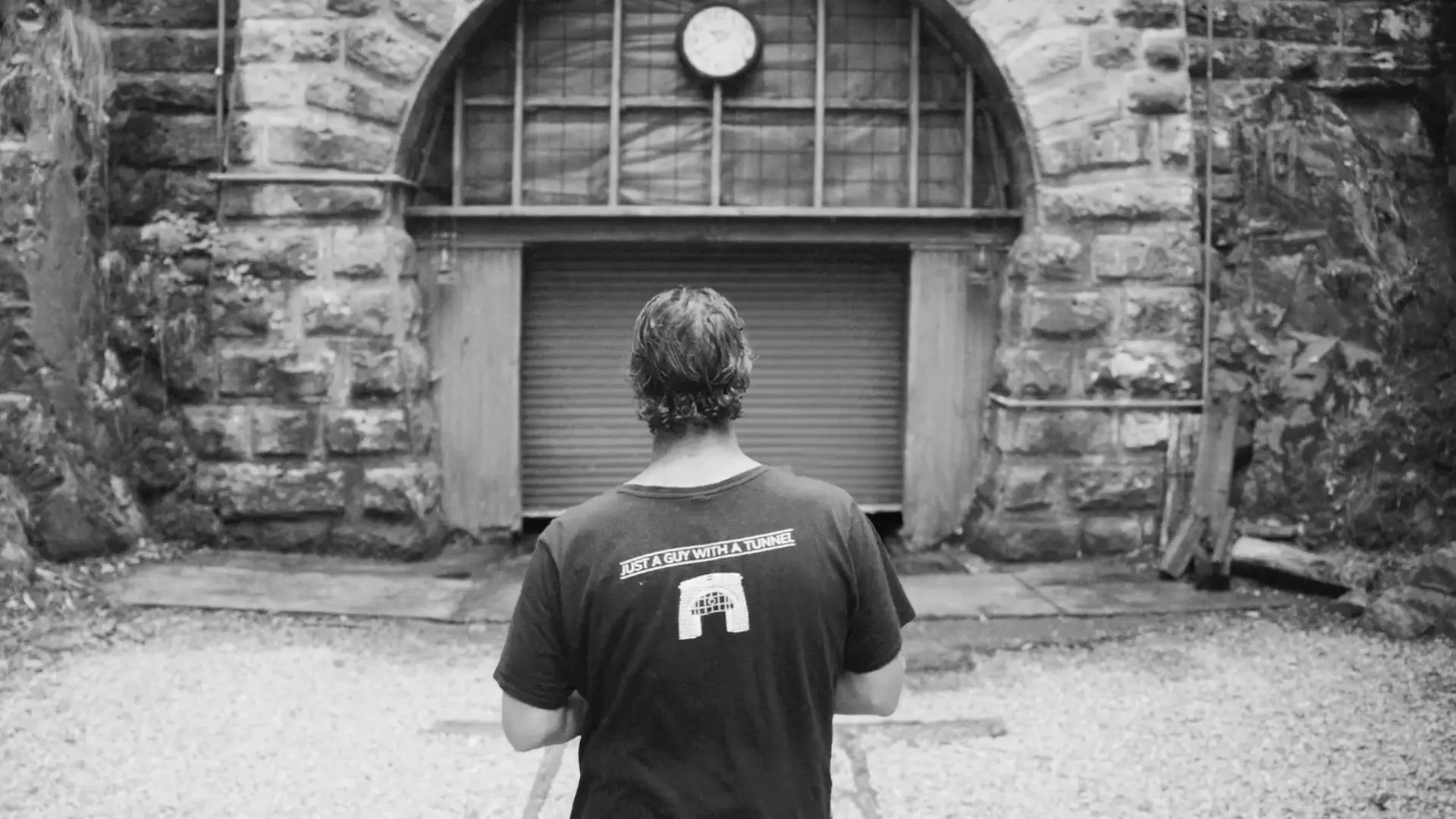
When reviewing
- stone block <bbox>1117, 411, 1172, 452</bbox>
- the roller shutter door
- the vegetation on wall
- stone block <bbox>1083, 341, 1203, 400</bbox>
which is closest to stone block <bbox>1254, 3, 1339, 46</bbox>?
the vegetation on wall

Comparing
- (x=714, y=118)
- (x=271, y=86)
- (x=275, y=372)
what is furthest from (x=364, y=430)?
(x=714, y=118)

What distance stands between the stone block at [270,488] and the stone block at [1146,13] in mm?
4431

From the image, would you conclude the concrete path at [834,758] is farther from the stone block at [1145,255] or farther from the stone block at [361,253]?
the stone block at [1145,255]

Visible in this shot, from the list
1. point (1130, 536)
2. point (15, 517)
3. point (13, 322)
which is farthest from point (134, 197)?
point (1130, 536)

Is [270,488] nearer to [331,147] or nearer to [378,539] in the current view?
[378,539]

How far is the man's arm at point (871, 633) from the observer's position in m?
2.11

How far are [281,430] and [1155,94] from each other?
4.55 metres

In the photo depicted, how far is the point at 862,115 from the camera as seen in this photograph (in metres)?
7.15

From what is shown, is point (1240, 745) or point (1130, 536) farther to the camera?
point (1130, 536)

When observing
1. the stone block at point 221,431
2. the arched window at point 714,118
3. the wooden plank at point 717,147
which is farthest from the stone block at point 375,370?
the wooden plank at point 717,147

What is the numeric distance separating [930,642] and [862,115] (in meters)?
2.96

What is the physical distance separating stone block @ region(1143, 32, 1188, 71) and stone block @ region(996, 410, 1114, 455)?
174 centimetres

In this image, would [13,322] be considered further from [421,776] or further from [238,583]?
[421,776]

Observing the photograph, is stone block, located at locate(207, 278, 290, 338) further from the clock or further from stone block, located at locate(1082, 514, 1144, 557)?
stone block, located at locate(1082, 514, 1144, 557)
